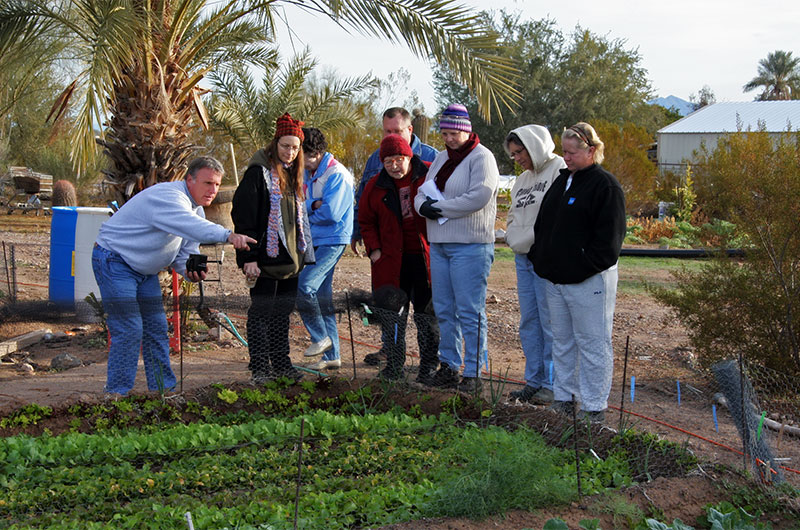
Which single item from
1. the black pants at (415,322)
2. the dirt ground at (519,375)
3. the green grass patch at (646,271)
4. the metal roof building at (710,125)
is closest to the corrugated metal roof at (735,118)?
the metal roof building at (710,125)

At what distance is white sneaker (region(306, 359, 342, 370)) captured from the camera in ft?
19.8

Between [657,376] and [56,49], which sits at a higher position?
[56,49]

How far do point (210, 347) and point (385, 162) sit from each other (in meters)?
2.61

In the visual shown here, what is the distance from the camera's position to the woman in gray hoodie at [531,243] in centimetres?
530

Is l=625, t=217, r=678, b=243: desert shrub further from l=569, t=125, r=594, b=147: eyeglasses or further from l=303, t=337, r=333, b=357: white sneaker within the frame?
l=569, t=125, r=594, b=147: eyeglasses

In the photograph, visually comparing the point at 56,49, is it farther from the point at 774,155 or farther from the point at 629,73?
the point at 629,73

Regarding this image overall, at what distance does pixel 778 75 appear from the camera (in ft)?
209

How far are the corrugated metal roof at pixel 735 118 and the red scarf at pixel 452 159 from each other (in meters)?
29.1

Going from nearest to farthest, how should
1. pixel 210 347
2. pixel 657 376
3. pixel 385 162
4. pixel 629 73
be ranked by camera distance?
pixel 385 162 → pixel 657 376 → pixel 210 347 → pixel 629 73

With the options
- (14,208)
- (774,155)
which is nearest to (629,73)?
(14,208)

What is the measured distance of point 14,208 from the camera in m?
21.5

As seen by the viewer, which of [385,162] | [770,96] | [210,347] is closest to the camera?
[385,162]

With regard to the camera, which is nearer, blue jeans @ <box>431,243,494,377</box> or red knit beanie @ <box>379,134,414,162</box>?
blue jeans @ <box>431,243,494,377</box>

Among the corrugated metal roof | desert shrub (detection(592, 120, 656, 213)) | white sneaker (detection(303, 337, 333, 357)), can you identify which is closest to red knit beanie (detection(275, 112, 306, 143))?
white sneaker (detection(303, 337, 333, 357))
